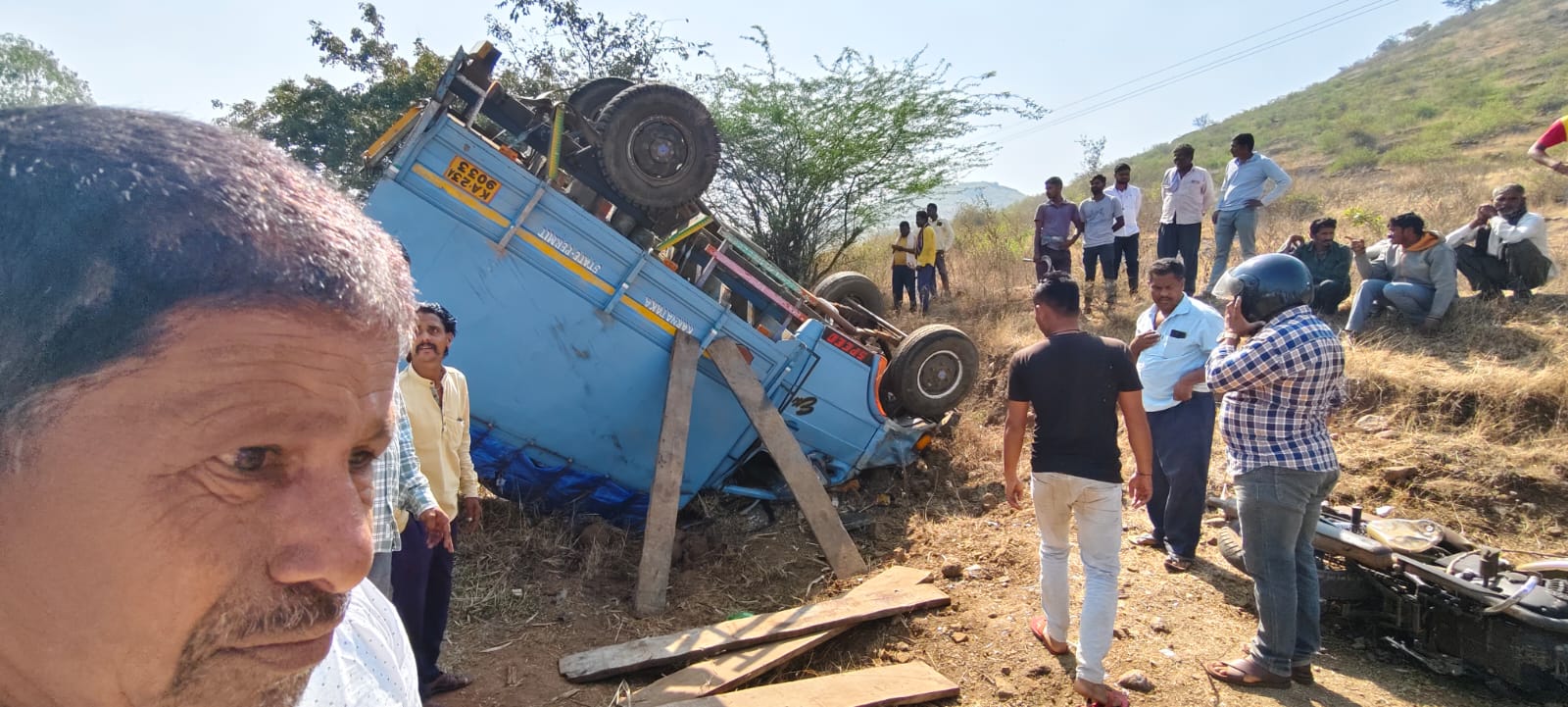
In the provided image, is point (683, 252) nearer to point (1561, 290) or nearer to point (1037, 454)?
point (1037, 454)

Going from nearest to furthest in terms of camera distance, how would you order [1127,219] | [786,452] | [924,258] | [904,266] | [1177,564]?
[1177,564] → [786,452] → [1127,219] → [924,258] → [904,266]

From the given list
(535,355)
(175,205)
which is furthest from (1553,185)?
(175,205)

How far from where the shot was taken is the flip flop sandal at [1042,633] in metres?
3.66

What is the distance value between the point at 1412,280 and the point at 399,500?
26.1 ft

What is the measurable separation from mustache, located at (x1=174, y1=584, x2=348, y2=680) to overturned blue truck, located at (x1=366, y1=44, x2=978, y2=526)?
14.0 feet

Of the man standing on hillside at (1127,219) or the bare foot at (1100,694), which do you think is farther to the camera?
the man standing on hillside at (1127,219)

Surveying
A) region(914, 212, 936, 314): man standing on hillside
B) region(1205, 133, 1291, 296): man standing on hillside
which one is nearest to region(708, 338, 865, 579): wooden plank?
region(1205, 133, 1291, 296): man standing on hillside

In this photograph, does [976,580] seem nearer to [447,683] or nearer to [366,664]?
[447,683]

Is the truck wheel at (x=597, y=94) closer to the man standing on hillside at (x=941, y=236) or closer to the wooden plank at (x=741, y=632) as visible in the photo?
the wooden plank at (x=741, y=632)

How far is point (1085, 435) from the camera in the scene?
324 centimetres

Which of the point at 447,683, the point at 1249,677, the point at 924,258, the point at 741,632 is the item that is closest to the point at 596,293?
the point at 741,632

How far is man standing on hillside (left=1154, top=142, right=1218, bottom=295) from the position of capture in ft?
25.7

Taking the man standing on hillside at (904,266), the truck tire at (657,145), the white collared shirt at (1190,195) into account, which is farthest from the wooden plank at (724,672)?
the man standing on hillside at (904,266)

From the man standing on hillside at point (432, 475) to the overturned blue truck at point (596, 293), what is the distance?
151cm
